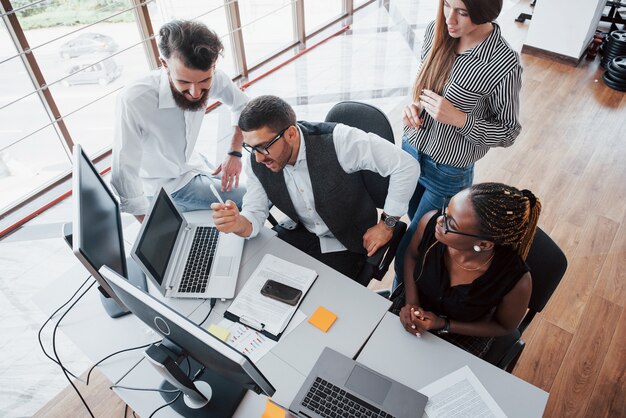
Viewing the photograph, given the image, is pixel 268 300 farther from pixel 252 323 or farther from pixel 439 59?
pixel 439 59

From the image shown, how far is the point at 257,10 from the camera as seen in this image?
4559 millimetres

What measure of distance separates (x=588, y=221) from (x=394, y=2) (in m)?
4.37

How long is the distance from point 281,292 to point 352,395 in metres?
0.47

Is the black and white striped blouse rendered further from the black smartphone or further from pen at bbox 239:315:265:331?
pen at bbox 239:315:265:331

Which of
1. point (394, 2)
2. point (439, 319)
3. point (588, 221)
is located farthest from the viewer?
point (394, 2)

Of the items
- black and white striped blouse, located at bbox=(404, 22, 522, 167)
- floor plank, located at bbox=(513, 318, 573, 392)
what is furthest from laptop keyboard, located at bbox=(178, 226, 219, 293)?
floor plank, located at bbox=(513, 318, 573, 392)

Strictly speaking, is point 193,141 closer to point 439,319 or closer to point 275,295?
point 275,295

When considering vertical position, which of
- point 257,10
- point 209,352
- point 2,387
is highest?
point 209,352

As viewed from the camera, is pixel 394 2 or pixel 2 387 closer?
pixel 2 387

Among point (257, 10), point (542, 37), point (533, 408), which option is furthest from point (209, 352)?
point (542, 37)

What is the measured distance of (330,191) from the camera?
6.39ft

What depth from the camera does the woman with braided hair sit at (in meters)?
1.47

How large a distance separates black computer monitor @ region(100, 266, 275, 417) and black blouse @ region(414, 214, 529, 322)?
78cm

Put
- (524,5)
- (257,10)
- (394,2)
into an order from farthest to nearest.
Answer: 1. (394,2)
2. (524,5)
3. (257,10)
